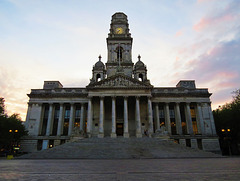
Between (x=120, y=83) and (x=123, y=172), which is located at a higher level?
(x=120, y=83)

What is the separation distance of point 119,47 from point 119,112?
71.6ft

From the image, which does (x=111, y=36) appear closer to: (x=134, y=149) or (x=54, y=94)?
(x=54, y=94)

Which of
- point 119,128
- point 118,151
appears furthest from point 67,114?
point 118,151

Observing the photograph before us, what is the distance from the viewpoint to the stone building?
132 feet

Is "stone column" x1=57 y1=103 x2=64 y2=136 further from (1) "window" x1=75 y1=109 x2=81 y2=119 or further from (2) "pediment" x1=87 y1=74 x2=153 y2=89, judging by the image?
(2) "pediment" x1=87 y1=74 x2=153 y2=89

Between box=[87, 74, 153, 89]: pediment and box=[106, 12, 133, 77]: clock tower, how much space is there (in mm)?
8964

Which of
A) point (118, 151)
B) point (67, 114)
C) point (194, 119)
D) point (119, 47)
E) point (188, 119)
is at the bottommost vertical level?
point (118, 151)

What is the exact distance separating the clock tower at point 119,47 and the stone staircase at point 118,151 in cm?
2527

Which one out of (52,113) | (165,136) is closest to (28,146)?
(52,113)

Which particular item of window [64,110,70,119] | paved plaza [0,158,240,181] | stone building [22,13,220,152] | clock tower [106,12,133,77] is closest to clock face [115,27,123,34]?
clock tower [106,12,133,77]

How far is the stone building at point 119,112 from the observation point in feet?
132

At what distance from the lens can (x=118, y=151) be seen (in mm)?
24641

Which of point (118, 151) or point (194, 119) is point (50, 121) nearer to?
point (118, 151)

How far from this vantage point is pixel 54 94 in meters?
44.4
